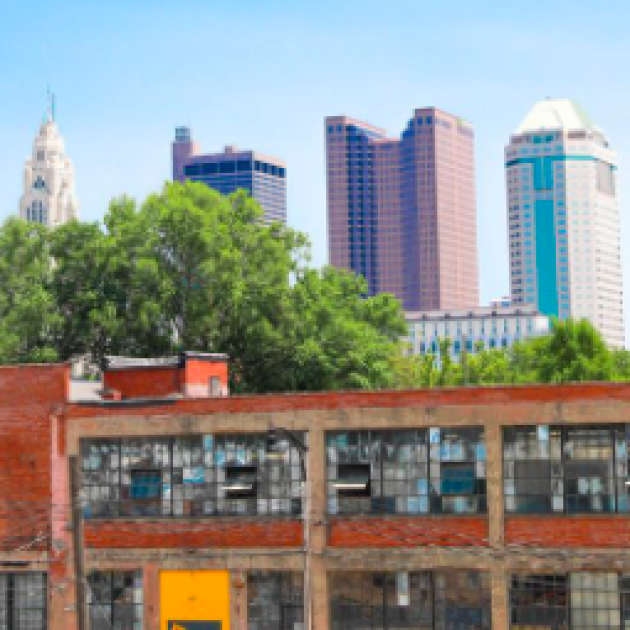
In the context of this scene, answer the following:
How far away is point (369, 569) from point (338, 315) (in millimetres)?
36994

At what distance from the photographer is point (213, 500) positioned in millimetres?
38281

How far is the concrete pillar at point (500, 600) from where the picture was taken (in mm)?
34688

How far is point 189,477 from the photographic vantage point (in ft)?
127

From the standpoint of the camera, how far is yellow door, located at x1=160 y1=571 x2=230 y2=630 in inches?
1478

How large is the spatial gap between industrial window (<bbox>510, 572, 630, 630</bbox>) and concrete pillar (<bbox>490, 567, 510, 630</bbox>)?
18 centimetres

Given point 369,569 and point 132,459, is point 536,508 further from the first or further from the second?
point 132,459

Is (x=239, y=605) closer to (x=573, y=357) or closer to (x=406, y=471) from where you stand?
(x=406, y=471)

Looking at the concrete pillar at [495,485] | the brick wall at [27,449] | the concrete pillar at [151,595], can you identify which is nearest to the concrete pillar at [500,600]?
the concrete pillar at [495,485]

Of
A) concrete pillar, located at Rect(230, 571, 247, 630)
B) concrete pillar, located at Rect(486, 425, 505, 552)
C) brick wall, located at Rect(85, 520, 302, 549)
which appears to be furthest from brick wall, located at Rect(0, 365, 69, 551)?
concrete pillar, located at Rect(486, 425, 505, 552)

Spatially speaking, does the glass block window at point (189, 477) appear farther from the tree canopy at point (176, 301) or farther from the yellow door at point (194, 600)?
the tree canopy at point (176, 301)

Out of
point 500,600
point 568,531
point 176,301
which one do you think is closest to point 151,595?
point 500,600

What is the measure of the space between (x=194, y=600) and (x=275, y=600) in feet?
8.39

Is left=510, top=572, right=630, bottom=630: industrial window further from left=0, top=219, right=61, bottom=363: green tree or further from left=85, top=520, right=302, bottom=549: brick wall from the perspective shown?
left=0, top=219, right=61, bottom=363: green tree

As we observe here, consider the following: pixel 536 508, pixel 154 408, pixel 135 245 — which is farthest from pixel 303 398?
pixel 135 245
